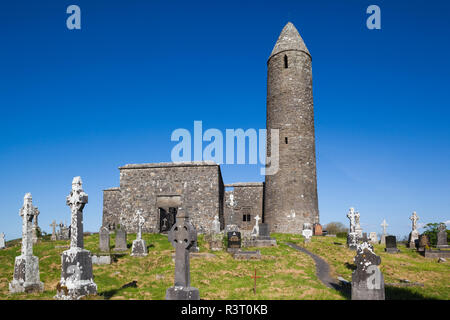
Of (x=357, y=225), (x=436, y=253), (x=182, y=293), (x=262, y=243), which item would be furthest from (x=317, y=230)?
(x=182, y=293)

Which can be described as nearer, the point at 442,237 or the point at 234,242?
the point at 234,242

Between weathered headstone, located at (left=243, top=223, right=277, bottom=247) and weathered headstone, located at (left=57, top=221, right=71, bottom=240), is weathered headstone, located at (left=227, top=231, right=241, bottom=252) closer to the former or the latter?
weathered headstone, located at (left=243, top=223, right=277, bottom=247)

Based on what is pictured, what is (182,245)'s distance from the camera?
7.94 meters

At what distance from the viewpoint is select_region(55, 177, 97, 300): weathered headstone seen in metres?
8.10

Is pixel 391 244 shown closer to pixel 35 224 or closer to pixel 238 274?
pixel 238 274

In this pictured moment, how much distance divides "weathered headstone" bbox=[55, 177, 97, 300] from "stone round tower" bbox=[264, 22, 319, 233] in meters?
21.7

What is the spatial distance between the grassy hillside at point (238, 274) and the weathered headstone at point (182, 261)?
6.57 feet

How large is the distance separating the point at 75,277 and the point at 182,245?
2.98 metres

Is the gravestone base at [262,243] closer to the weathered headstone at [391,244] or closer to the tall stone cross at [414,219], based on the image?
the weathered headstone at [391,244]

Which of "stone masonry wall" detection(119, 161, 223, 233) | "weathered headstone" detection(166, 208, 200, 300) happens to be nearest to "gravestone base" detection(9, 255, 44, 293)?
"weathered headstone" detection(166, 208, 200, 300)

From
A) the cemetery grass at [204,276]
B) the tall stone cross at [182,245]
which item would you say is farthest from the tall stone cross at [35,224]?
the tall stone cross at [182,245]

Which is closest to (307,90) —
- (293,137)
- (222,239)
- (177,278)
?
(293,137)

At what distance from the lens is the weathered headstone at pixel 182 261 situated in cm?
746
